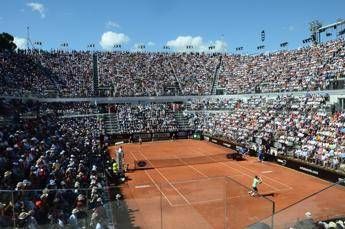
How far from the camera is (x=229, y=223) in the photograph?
13914 millimetres

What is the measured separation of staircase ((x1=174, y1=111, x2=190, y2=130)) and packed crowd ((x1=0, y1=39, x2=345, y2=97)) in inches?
209

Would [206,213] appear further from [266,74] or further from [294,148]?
[266,74]

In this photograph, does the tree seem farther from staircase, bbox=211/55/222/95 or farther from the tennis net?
the tennis net

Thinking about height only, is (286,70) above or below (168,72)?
below

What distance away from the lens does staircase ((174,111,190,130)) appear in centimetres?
6003

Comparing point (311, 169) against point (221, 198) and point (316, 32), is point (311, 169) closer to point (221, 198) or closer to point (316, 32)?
point (221, 198)

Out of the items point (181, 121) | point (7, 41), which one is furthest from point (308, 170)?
point (7, 41)

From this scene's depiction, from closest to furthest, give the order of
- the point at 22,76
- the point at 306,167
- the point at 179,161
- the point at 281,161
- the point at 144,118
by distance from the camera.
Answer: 1. the point at 306,167
2. the point at 281,161
3. the point at 179,161
4. the point at 22,76
5. the point at 144,118

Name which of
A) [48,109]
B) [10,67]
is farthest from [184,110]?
[10,67]

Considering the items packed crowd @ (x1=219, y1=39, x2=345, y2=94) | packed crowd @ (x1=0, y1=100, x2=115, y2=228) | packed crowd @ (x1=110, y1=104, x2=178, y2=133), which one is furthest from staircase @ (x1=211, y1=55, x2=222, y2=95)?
packed crowd @ (x1=0, y1=100, x2=115, y2=228)

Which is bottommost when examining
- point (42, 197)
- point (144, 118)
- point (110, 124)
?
point (110, 124)

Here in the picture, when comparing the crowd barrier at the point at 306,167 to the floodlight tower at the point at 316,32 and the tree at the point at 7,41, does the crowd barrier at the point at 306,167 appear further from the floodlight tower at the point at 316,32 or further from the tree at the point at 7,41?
the tree at the point at 7,41

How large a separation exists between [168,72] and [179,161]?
112ft

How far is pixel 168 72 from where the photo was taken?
235 ft
